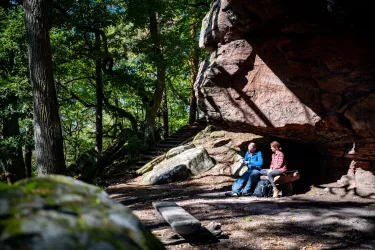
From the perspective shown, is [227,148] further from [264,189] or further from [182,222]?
[182,222]

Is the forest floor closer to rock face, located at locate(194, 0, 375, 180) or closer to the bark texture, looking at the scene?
rock face, located at locate(194, 0, 375, 180)

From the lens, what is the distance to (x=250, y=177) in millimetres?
8320

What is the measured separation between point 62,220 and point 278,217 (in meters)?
5.34

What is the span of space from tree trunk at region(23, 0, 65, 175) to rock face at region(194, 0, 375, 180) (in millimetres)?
4027

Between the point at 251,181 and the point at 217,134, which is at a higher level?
the point at 217,134

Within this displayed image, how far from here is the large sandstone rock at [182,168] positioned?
1109cm

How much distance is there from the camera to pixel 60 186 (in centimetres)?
158

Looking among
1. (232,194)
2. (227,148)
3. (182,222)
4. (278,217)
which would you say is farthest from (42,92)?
(227,148)

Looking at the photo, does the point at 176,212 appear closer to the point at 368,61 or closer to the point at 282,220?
the point at 282,220

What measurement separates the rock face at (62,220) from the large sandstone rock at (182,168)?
953 cm

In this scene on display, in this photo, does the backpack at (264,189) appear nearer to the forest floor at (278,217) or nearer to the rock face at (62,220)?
the forest floor at (278,217)

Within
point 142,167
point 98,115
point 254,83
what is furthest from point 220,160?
point 98,115

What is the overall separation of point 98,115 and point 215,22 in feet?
34.2

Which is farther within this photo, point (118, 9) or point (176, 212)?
point (118, 9)
